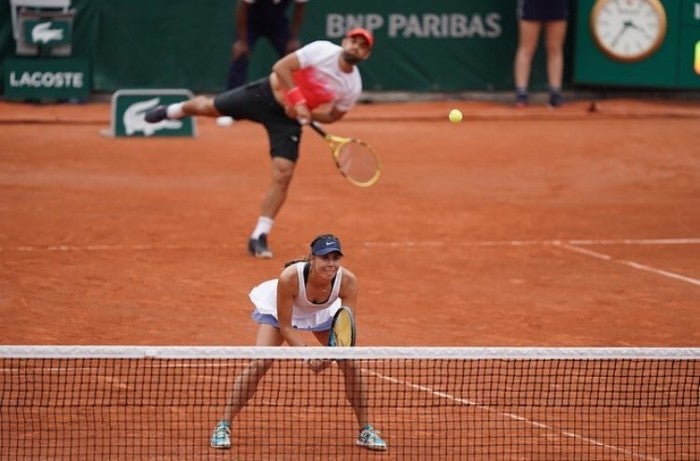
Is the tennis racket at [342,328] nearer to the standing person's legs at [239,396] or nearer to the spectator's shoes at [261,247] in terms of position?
the standing person's legs at [239,396]

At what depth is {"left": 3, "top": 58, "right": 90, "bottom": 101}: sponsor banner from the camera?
70.0ft

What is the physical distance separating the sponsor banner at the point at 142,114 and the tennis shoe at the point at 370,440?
35.8 ft

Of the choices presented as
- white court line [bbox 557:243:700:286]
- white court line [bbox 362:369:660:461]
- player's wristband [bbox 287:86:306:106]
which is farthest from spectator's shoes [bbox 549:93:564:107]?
white court line [bbox 362:369:660:461]

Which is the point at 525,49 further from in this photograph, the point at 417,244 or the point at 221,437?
the point at 221,437

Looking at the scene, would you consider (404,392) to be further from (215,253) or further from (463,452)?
(215,253)

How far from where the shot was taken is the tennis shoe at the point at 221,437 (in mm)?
8500

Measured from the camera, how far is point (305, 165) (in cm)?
1859

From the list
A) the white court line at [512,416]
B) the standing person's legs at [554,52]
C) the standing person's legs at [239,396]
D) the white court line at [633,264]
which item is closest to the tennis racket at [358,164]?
the white court line at [633,264]

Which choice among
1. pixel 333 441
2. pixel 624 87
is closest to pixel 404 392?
pixel 333 441

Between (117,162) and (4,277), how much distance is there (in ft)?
19.0

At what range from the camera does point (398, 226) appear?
15.5 metres

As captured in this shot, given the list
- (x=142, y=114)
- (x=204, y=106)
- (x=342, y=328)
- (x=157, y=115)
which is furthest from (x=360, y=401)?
(x=142, y=114)

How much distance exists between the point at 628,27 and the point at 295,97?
33.3 feet

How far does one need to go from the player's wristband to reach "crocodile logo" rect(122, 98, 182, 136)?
259 inches
